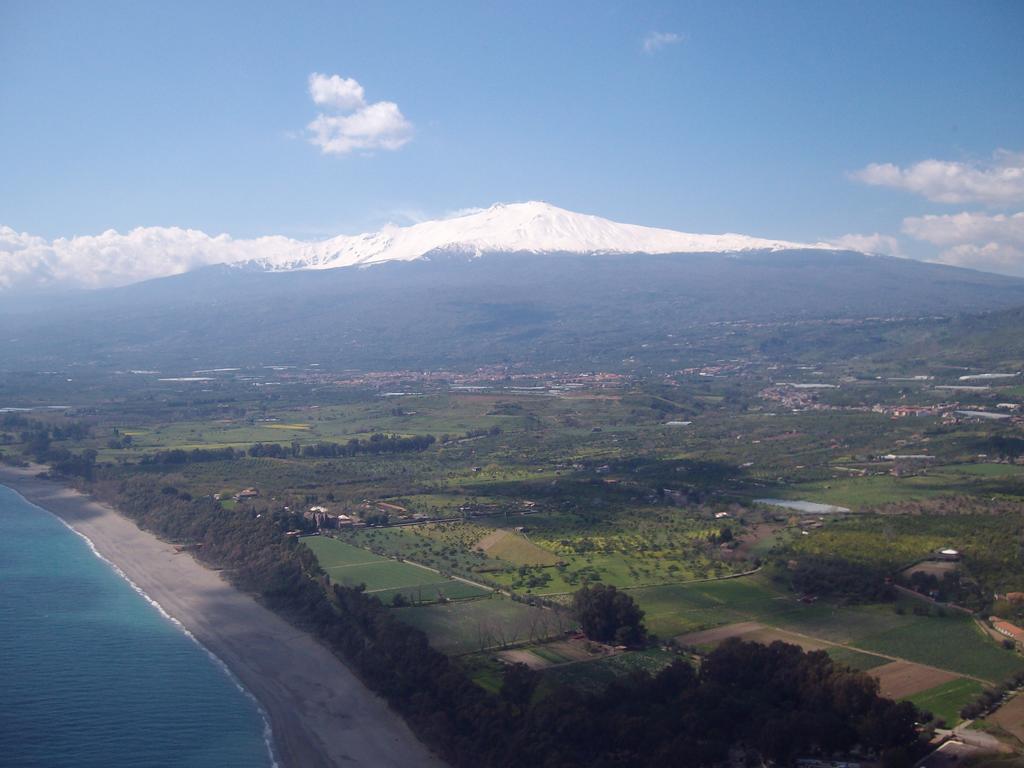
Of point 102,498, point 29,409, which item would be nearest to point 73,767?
point 102,498

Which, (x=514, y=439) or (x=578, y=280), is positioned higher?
(x=578, y=280)

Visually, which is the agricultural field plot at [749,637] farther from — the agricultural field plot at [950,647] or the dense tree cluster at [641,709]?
the dense tree cluster at [641,709]

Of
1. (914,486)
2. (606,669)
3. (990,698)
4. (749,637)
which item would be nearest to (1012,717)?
(990,698)

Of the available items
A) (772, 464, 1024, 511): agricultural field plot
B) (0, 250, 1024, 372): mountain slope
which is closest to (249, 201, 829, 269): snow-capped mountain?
(0, 250, 1024, 372): mountain slope

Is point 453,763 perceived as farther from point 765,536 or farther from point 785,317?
point 785,317

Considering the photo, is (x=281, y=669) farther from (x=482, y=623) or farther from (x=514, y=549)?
(x=514, y=549)

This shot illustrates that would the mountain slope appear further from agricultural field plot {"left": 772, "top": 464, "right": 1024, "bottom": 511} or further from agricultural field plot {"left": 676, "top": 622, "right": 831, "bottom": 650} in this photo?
agricultural field plot {"left": 676, "top": 622, "right": 831, "bottom": 650}
